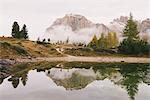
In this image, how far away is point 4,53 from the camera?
75.4 meters

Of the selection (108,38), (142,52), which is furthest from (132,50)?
(108,38)

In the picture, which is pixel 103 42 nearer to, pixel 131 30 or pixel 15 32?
pixel 131 30

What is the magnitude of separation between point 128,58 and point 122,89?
195ft

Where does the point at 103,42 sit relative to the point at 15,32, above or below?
below

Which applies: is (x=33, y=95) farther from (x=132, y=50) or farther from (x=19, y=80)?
(x=132, y=50)

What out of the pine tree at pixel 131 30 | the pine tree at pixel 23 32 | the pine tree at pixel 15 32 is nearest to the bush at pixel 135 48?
the pine tree at pixel 131 30

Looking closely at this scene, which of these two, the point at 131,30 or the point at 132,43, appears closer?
the point at 132,43

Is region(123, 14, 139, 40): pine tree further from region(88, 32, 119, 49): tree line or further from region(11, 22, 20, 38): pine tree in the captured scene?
region(11, 22, 20, 38): pine tree

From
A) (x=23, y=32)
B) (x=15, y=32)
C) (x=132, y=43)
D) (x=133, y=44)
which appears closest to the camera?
(x=133, y=44)

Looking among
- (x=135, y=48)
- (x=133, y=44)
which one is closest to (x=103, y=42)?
(x=133, y=44)

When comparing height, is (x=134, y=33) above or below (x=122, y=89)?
above

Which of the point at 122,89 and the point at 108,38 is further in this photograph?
the point at 108,38

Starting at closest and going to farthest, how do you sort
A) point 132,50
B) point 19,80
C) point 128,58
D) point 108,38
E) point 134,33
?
point 19,80 < point 128,58 < point 132,50 < point 134,33 < point 108,38

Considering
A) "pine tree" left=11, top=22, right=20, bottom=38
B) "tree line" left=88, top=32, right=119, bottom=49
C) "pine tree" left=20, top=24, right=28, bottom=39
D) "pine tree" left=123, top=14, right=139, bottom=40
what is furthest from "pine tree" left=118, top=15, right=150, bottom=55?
"pine tree" left=20, top=24, right=28, bottom=39
